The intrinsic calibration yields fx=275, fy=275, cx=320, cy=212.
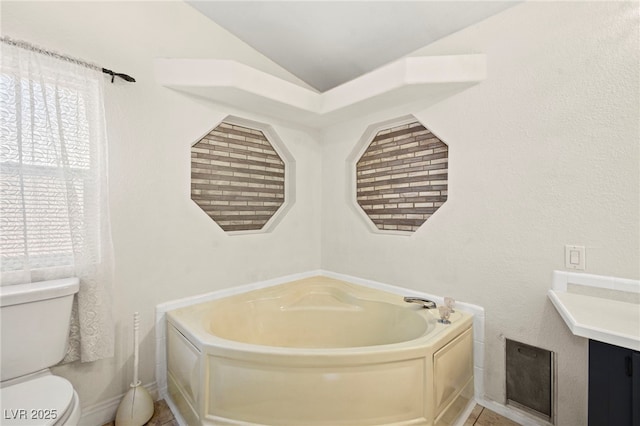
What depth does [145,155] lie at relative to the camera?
1.75m

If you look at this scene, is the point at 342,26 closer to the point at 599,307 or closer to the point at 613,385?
the point at 599,307

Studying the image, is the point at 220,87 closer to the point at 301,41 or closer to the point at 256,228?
the point at 301,41

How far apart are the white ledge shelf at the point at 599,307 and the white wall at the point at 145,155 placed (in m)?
2.04

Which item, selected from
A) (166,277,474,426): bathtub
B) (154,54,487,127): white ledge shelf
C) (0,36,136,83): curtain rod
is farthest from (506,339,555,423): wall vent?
(0,36,136,83): curtain rod

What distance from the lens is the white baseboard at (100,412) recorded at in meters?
1.53

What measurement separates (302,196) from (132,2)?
1782 mm

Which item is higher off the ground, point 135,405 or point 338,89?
point 338,89

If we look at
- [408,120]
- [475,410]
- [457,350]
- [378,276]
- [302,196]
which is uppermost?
[408,120]

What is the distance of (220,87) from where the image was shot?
1811mm

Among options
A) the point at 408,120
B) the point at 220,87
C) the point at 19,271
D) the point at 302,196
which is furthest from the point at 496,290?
the point at 19,271

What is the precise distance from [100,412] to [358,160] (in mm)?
2485

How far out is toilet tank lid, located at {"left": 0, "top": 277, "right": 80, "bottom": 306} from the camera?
1211 millimetres

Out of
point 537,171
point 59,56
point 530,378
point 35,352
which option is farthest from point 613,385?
point 59,56

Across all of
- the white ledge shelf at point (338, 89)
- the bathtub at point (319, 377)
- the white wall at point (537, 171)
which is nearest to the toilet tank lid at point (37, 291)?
the bathtub at point (319, 377)
